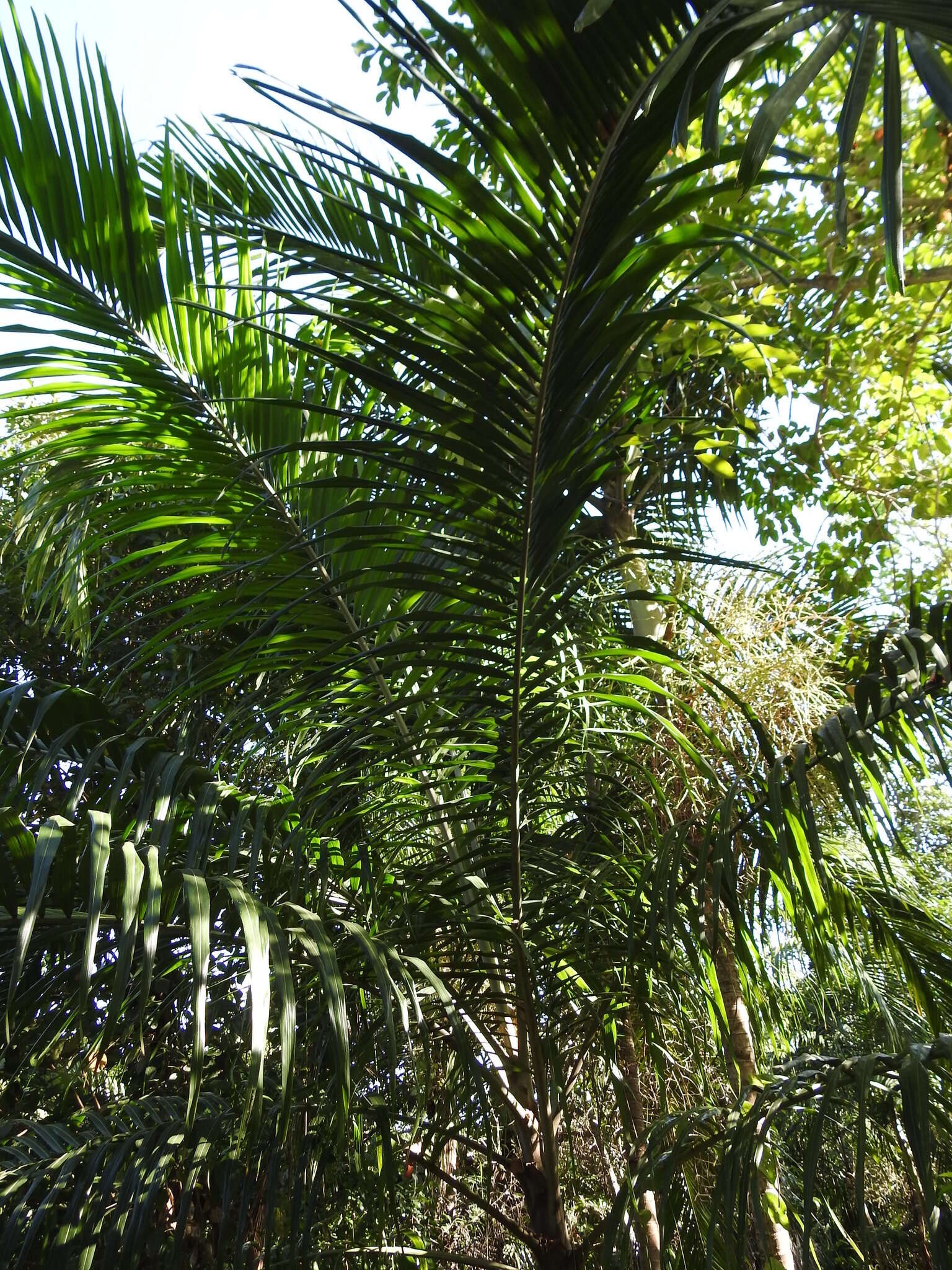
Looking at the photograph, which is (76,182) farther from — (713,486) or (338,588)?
(713,486)

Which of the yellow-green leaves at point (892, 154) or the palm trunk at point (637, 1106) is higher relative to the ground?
the yellow-green leaves at point (892, 154)

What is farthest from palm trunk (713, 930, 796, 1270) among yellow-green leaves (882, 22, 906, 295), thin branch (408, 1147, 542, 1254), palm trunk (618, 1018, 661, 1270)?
yellow-green leaves (882, 22, 906, 295)

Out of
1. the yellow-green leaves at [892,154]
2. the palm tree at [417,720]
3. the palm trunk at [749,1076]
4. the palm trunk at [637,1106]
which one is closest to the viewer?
the yellow-green leaves at [892,154]

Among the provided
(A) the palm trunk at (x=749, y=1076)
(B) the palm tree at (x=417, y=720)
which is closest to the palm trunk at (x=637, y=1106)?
(B) the palm tree at (x=417, y=720)

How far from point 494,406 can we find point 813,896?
3.06 feet

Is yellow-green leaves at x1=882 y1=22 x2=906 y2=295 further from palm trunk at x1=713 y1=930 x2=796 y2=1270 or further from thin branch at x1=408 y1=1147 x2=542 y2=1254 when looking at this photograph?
thin branch at x1=408 y1=1147 x2=542 y2=1254

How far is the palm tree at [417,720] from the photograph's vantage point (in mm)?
1084

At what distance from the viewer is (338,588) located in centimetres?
180

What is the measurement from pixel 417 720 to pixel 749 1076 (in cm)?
119

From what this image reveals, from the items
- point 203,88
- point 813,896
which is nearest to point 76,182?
point 203,88

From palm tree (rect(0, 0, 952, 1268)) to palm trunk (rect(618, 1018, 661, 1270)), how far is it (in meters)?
0.09

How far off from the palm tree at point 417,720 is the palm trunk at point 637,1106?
9cm

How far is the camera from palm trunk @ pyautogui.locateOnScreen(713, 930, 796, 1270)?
1695 mm

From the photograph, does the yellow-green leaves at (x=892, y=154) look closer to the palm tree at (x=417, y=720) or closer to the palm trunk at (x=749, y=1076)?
the palm tree at (x=417, y=720)
